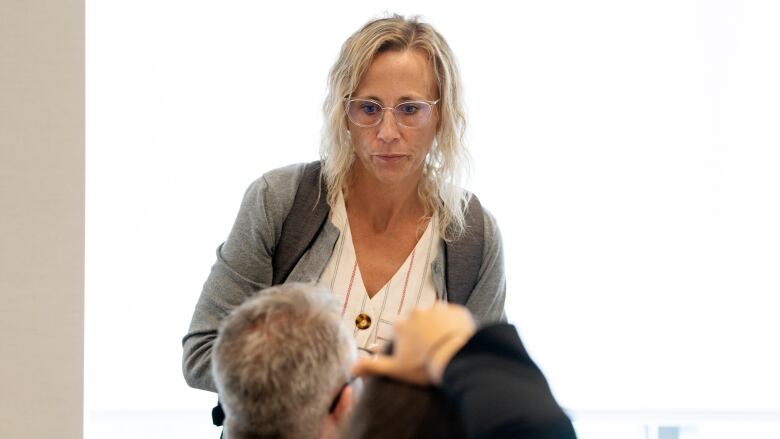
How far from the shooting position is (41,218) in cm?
313

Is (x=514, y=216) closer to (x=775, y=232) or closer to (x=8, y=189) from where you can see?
(x=775, y=232)

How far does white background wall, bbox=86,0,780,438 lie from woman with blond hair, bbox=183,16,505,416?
1216 mm

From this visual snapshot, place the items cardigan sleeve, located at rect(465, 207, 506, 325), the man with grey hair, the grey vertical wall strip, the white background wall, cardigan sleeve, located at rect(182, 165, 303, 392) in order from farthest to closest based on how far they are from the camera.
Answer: the white background wall < the grey vertical wall strip < cardigan sleeve, located at rect(465, 207, 506, 325) < cardigan sleeve, located at rect(182, 165, 303, 392) < the man with grey hair

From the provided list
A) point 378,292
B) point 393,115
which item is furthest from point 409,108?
point 378,292

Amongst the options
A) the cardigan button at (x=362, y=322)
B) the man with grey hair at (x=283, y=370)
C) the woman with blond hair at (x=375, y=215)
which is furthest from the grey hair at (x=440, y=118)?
the man with grey hair at (x=283, y=370)

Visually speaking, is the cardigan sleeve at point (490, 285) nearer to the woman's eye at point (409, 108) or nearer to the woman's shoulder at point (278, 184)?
the woman's eye at point (409, 108)

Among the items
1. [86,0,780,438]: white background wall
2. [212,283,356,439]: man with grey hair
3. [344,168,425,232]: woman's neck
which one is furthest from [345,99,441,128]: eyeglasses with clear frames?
[86,0,780,438]: white background wall

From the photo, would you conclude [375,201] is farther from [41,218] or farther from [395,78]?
[41,218]

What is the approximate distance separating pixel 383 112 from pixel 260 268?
404 mm

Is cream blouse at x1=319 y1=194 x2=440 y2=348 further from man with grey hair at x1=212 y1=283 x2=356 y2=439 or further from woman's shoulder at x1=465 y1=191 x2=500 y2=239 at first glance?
man with grey hair at x1=212 y1=283 x2=356 y2=439

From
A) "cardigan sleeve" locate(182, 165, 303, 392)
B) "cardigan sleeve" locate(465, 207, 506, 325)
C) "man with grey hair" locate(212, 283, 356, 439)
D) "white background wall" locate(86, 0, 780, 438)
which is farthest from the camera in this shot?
"white background wall" locate(86, 0, 780, 438)

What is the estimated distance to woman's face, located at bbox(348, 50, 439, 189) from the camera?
2.06 metres

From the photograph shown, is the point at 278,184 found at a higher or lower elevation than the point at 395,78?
lower

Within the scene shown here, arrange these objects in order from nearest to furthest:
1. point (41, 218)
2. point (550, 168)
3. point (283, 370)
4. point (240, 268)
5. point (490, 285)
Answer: point (283, 370)
point (240, 268)
point (490, 285)
point (41, 218)
point (550, 168)
